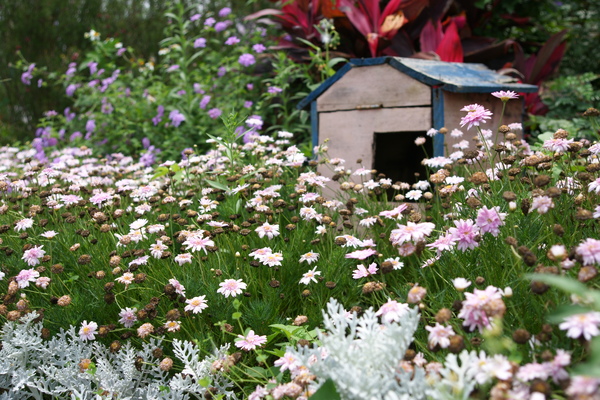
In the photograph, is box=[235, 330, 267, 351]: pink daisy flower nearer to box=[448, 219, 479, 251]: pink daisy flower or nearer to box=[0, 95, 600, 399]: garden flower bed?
box=[0, 95, 600, 399]: garden flower bed

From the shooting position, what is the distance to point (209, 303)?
1.95m

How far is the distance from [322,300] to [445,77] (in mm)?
1530

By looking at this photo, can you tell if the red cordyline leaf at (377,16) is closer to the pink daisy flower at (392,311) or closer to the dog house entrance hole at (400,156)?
the dog house entrance hole at (400,156)

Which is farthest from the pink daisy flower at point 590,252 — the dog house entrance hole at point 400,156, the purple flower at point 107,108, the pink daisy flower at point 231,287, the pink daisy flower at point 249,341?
the purple flower at point 107,108

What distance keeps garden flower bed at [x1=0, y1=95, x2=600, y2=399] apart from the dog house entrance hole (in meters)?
1.01

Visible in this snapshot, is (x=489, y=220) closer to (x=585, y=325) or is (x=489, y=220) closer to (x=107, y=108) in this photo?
(x=585, y=325)

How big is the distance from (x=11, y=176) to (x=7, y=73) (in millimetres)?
4289

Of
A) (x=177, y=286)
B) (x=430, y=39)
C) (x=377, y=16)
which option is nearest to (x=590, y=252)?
(x=177, y=286)

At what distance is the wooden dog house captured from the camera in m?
2.94

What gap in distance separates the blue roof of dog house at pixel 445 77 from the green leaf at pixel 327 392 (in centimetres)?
196

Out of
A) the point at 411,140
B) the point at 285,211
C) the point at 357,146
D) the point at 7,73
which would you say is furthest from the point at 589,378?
the point at 7,73

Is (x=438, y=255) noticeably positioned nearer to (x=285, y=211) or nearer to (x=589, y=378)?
(x=589, y=378)

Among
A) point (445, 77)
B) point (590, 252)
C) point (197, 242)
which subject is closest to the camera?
point (590, 252)

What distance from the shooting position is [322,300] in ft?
6.75
